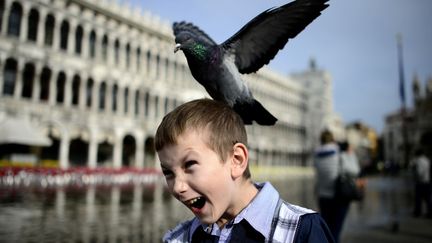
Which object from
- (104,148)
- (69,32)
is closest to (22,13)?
(69,32)

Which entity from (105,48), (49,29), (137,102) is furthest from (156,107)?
(49,29)

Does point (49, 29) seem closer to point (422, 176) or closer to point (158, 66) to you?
point (158, 66)

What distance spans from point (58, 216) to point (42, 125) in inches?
660

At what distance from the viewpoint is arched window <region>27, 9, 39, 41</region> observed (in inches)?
939

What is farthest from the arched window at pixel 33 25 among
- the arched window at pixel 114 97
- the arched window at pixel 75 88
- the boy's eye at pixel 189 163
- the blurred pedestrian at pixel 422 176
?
the boy's eye at pixel 189 163

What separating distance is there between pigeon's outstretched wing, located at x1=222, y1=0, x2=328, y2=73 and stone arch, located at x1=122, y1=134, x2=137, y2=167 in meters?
30.6

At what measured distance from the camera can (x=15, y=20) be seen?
22.8 metres

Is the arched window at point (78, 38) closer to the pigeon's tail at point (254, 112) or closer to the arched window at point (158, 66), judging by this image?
the arched window at point (158, 66)

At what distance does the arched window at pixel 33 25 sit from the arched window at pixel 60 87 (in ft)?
9.86

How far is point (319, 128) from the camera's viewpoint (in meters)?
61.9

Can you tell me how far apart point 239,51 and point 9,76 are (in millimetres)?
24793

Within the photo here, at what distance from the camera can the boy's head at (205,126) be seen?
1.28 m

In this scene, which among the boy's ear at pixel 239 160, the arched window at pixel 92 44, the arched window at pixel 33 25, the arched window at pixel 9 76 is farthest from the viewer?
the arched window at pixel 92 44

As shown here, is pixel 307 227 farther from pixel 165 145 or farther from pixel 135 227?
pixel 135 227
